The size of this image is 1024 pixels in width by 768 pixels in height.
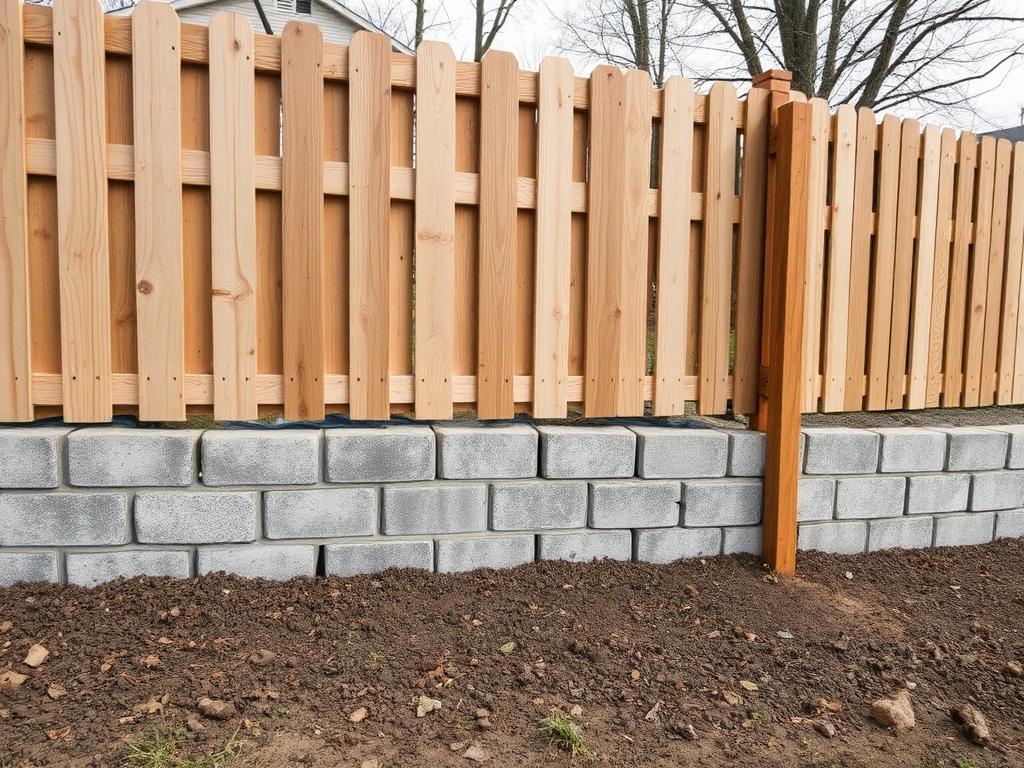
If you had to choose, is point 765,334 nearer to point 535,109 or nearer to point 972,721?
point 535,109

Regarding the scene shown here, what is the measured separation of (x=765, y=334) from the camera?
9.96ft

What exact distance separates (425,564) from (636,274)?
1418mm

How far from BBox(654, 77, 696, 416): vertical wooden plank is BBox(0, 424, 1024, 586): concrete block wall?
0.32 metres

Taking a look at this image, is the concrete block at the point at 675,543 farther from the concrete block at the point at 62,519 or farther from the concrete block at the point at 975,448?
the concrete block at the point at 62,519

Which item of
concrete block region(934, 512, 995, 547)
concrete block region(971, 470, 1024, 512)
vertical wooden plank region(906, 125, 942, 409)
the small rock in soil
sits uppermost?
vertical wooden plank region(906, 125, 942, 409)

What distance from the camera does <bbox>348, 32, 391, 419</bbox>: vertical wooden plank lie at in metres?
2.60

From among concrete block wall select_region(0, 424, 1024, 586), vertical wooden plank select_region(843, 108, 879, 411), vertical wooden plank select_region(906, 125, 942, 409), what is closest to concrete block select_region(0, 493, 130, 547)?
concrete block wall select_region(0, 424, 1024, 586)

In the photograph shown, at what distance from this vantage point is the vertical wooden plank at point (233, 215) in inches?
98.0

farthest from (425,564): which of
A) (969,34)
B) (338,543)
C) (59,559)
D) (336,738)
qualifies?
(969,34)

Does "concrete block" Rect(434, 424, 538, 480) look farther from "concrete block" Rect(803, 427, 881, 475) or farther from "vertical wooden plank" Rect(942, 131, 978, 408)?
"vertical wooden plank" Rect(942, 131, 978, 408)

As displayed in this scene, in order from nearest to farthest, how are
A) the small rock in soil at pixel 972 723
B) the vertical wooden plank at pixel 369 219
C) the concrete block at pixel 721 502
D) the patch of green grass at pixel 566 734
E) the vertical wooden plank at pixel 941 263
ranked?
the patch of green grass at pixel 566 734, the small rock in soil at pixel 972 723, the vertical wooden plank at pixel 369 219, the concrete block at pixel 721 502, the vertical wooden plank at pixel 941 263

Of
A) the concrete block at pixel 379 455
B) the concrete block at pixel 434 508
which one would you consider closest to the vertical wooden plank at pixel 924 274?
the concrete block at pixel 434 508

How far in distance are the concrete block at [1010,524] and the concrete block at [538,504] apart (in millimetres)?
2208

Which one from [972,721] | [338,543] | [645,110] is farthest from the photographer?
[645,110]
